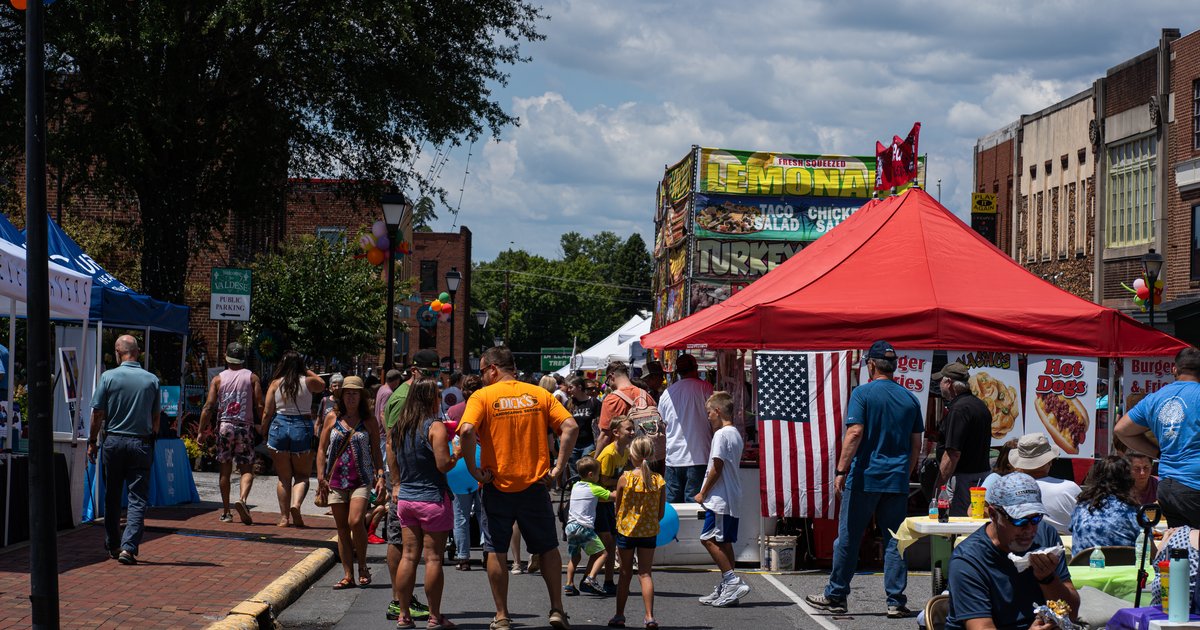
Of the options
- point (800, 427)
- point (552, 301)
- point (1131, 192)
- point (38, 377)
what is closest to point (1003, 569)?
point (38, 377)

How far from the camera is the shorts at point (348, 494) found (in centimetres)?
1052

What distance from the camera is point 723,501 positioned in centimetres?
1048

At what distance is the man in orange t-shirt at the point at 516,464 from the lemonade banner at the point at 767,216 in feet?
37.2

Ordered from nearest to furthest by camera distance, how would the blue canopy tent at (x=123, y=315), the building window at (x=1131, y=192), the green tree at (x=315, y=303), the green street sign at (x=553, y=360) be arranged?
the blue canopy tent at (x=123, y=315) < the green tree at (x=315, y=303) < the building window at (x=1131, y=192) < the green street sign at (x=553, y=360)

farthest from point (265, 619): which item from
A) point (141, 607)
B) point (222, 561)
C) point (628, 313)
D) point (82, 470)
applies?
point (628, 313)

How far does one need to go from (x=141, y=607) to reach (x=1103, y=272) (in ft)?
117

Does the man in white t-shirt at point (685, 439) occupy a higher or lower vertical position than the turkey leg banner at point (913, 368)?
lower

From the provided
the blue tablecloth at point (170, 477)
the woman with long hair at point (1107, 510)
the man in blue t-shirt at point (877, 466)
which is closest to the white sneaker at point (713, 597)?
the man in blue t-shirt at point (877, 466)

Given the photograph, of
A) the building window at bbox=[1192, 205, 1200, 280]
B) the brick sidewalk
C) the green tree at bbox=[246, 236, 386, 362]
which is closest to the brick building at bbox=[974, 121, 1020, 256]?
the building window at bbox=[1192, 205, 1200, 280]

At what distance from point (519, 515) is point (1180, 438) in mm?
4194

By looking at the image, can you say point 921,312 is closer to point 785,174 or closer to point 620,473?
point 620,473

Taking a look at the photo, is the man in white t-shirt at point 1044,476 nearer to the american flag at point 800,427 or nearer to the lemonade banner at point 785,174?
the american flag at point 800,427

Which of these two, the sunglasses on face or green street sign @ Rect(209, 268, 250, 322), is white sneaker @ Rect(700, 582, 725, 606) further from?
green street sign @ Rect(209, 268, 250, 322)

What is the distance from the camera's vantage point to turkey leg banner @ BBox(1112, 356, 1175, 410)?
43.7ft
